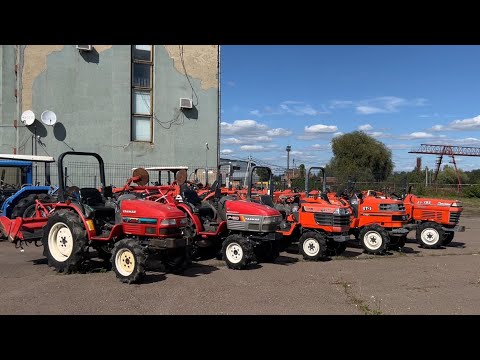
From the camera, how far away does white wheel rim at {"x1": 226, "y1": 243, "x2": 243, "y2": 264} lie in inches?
343

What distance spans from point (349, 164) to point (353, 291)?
1163 inches

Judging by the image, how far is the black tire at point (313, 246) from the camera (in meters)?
9.97

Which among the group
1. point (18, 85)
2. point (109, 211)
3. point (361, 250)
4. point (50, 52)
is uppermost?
point (50, 52)

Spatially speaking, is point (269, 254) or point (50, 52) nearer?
point (269, 254)

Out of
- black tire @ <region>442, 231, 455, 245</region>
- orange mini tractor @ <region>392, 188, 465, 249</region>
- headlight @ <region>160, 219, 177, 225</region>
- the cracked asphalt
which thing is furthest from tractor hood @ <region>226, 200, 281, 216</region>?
black tire @ <region>442, 231, 455, 245</region>

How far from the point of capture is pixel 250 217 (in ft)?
29.5

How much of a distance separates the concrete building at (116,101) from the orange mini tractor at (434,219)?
11042mm

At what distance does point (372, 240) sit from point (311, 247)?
5.95 feet

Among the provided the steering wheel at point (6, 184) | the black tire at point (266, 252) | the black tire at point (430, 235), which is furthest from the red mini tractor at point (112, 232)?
the black tire at point (430, 235)

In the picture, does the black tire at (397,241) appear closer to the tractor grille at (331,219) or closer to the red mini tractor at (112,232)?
the tractor grille at (331,219)
